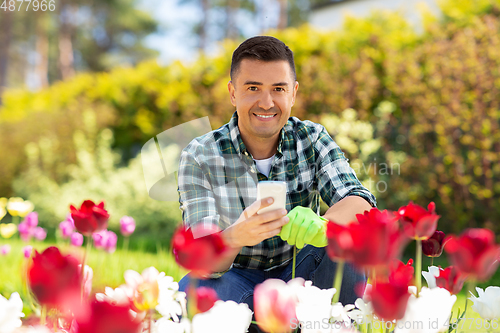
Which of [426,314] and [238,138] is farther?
[238,138]

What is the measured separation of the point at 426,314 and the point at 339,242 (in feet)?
0.57

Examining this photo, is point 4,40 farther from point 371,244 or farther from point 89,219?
point 371,244

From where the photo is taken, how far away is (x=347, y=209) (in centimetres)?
131

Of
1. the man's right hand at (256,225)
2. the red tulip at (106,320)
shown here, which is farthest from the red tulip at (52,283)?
the man's right hand at (256,225)

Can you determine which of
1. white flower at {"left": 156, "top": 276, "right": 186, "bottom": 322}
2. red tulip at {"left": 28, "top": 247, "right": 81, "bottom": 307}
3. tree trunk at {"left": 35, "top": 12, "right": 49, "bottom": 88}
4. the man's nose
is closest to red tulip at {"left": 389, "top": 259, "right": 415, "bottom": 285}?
white flower at {"left": 156, "top": 276, "right": 186, "bottom": 322}

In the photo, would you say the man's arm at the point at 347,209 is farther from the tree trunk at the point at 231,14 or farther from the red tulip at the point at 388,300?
the tree trunk at the point at 231,14

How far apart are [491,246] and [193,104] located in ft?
15.3

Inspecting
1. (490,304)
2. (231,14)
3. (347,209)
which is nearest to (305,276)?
(347,209)

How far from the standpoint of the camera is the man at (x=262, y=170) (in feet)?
4.85

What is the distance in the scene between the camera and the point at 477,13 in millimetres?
3564

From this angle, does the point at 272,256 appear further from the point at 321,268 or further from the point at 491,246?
the point at 491,246

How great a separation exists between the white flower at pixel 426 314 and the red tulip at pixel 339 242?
14cm

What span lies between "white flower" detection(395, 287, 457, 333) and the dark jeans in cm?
73

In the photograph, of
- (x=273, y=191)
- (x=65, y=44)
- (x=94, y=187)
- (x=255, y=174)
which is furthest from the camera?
(x=65, y=44)
